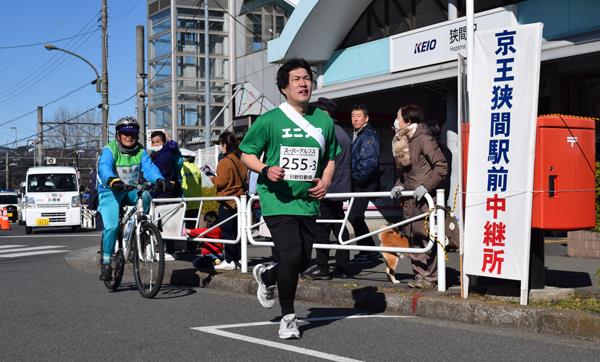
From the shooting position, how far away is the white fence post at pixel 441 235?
7121 millimetres

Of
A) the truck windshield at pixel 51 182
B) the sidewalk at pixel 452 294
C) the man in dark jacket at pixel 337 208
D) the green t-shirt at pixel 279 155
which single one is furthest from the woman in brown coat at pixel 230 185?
the truck windshield at pixel 51 182

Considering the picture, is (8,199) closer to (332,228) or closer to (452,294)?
(332,228)

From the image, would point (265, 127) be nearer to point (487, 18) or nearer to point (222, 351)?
point (222, 351)

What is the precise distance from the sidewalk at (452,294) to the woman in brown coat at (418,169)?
0.27m

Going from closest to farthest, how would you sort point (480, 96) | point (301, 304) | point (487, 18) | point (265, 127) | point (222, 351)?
point (222, 351) < point (265, 127) < point (480, 96) < point (301, 304) < point (487, 18)

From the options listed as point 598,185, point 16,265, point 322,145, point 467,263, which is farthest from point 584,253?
point 16,265

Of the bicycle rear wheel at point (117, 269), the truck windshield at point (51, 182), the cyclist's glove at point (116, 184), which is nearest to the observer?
the cyclist's glove at point (116, 184)

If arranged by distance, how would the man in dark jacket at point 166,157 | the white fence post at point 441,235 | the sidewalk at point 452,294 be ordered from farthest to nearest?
the man in dark jacket at point 166,157 → the white fence post at point 441,235 → the sidewalk at point 452,294

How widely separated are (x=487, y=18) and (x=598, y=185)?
19.2ft

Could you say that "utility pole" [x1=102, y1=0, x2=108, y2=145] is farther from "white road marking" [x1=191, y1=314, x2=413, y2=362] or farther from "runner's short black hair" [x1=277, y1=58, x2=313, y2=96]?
"runner's short black hair" [x1=277, y1=58, x2=313, y2=96]

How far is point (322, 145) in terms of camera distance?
5980mm

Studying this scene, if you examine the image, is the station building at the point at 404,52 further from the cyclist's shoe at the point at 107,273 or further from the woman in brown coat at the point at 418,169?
the cyclist's shoe at the point at 107,273

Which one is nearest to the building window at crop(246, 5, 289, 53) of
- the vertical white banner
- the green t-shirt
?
the vertical white banner

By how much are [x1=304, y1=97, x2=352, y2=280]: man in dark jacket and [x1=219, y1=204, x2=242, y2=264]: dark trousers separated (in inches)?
53.5
